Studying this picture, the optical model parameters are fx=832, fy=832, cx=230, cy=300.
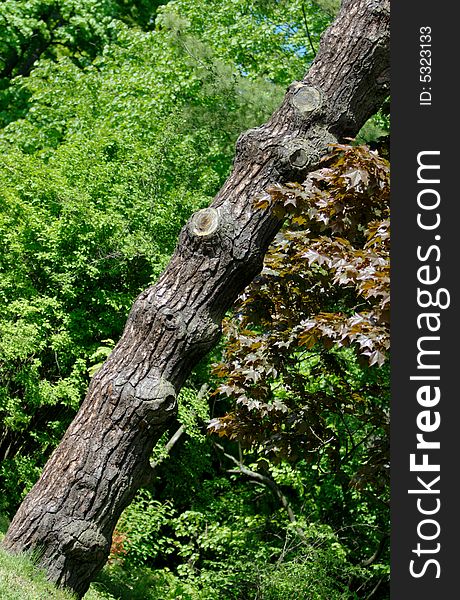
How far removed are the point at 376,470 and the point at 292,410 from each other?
0.90 m

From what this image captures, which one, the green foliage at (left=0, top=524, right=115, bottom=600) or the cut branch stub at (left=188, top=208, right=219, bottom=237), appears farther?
the cut branch stub at (left=188, top=208, right=219, bottom=237)

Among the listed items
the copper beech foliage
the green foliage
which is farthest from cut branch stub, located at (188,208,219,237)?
the green foliage

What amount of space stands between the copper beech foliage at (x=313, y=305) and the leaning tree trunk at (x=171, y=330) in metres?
0.26

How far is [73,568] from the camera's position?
5.43 meters

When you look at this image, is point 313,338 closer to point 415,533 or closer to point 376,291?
point 376,291

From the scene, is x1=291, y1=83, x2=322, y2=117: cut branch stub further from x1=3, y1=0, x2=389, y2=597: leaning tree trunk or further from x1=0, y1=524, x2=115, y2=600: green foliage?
x1=0, y1=524, x2=115, y2=600: green foliage

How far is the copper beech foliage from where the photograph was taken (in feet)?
16.5

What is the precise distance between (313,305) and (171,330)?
1.52 metres

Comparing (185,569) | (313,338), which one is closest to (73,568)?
(313,338)

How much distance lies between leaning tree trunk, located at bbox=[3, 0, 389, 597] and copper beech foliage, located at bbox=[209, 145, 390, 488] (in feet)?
0.86

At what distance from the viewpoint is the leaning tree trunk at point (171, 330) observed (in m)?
5.34

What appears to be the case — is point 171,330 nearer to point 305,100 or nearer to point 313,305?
point 313,305

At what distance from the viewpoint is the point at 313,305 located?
256 inches

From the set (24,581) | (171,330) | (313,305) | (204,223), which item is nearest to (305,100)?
(204,223)
